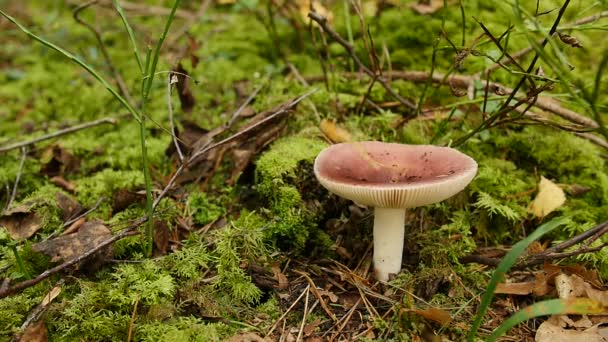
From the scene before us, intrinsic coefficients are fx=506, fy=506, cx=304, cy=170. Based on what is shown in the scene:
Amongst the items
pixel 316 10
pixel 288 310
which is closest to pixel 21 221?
pixel 288 310

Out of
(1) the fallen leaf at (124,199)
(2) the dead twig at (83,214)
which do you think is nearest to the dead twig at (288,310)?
(1) the fallen leaf at (124,199)

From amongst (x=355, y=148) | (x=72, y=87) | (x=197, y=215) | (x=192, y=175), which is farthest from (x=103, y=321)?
(x=72, y=87)

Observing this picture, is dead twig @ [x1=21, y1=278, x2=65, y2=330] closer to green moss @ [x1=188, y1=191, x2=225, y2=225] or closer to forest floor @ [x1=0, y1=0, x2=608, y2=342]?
forest floor @ [x1=0, y1=0, x2=608, y2=342]

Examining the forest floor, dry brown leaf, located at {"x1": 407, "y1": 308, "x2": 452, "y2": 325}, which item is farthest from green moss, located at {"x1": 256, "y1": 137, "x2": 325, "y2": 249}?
dry brown leaf, located at {"x1": 407, "y1": 308, "x2": 452, "y2": 325}

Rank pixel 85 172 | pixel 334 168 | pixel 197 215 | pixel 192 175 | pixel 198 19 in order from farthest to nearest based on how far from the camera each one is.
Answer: pixel 198 19
pixel 85 172
pixel 192 175
pixel 197 215
pixel 334 168

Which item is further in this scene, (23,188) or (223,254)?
Answer: (23,188)

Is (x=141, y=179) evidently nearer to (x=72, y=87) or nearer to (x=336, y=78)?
(x=336, y=78)

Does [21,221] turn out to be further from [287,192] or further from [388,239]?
[388,239]
